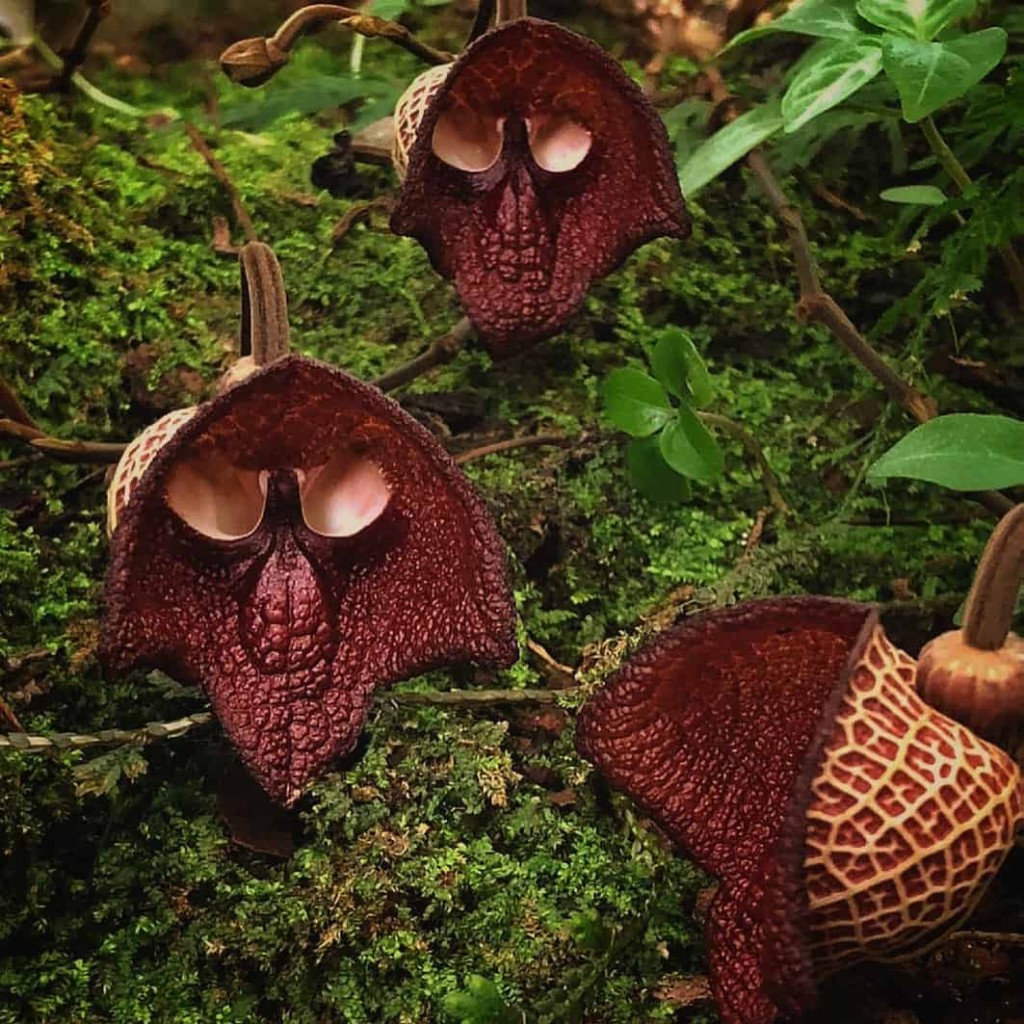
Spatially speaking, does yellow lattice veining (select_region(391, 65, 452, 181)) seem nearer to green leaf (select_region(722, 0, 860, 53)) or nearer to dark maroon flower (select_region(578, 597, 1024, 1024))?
green leaf (select_region(722, 0, 860, 53))

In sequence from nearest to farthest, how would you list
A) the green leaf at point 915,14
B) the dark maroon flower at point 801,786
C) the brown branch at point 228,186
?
the dark maroon flower at point 801,786 → the green leaf at point 915,14 → the brown branch at point 228,186

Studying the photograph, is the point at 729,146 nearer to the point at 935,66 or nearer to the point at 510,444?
the point at 935,66

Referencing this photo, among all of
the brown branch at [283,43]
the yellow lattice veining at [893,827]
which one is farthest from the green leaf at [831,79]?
the yellow lattice veining at [893,827]

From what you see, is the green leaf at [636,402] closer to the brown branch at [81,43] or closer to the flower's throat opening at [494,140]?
the flower's throat opening at [494,140]

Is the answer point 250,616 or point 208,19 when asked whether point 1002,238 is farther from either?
point 208,19

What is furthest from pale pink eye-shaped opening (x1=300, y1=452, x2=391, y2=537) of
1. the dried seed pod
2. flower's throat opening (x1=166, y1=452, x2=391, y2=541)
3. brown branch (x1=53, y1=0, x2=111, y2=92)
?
brown branch (x1=53, y1=0, x2=111, y2=92)

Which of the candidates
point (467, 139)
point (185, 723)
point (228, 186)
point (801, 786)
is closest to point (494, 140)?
point (467, 139)
